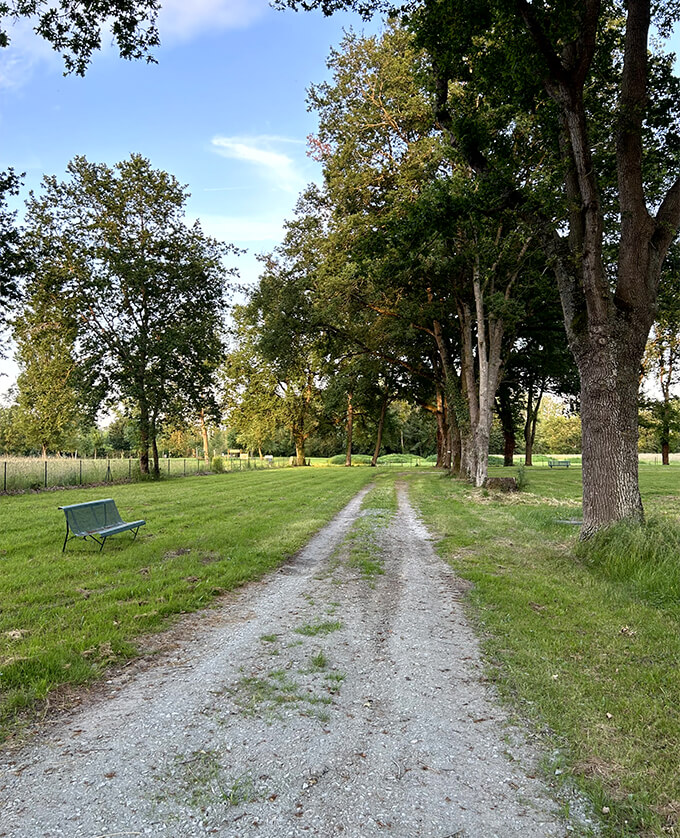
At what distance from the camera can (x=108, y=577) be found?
6.21m

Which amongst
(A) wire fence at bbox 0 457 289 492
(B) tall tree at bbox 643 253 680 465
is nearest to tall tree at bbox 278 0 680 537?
(B) tall tree at bbox 643 253 680 465

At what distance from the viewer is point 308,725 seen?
9.72 feet

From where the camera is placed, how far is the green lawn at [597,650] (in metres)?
2.47

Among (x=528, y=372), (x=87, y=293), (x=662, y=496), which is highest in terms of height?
(x=87, y=293)

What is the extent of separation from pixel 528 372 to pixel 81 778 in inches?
1285

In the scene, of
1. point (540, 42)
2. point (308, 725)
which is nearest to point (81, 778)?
point (308, 725)

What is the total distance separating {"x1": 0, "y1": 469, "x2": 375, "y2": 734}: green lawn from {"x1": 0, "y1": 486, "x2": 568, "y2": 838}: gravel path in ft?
1.79

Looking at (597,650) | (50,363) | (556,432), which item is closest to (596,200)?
(597,650)

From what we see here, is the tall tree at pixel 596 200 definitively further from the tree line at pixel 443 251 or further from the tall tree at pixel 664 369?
the tall tree at pixel 664 369

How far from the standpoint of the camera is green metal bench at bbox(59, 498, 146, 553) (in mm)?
7738

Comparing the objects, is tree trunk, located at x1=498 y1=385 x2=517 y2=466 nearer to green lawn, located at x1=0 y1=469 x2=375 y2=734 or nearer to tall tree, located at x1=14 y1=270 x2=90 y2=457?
green lawn, located at x1=0 y1=469 x2=375 y2=734

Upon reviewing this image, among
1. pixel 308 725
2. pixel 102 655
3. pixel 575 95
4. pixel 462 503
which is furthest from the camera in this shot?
pixel 462 503

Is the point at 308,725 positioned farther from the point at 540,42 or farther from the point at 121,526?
the point at 540,42

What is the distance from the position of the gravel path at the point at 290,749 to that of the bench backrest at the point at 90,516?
14.3 feet
